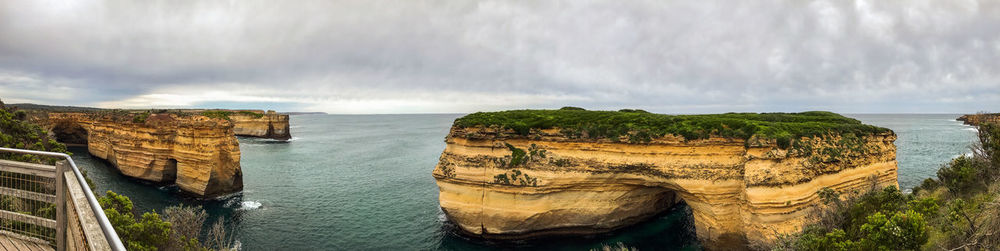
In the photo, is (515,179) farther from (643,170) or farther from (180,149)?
(180,149)

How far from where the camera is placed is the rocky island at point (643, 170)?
57.3ft

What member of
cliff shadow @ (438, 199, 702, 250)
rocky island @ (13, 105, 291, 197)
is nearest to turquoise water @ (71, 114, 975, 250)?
cliff shadow @ (438, 199, 702, 250)

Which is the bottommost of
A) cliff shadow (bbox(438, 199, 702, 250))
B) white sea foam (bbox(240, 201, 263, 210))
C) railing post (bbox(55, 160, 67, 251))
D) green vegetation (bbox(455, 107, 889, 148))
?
cliff shadow (bbox(438, 199, 702, 250))

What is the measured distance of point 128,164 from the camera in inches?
1315

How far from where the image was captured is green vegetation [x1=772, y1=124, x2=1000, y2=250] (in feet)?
26.1

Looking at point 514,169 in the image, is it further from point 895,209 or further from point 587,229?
point 895,209

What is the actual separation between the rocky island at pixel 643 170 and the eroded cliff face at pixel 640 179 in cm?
5

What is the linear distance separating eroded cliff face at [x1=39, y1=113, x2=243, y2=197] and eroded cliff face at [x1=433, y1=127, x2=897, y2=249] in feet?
64.1

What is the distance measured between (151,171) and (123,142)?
448cm

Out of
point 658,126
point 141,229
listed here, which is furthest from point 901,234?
point 141,229

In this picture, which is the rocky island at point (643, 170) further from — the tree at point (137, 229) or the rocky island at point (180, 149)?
the rocky island at point (180, 149)

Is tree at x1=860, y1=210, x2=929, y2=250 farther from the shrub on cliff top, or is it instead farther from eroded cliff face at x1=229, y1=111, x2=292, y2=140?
eroded cliff face at x1=229, y1=111, x2=292, y2=140

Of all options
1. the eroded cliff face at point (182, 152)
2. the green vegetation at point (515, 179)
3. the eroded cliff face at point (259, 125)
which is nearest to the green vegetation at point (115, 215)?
the eroded cliff face at point (182, 152)

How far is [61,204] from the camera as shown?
5.75 m
